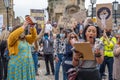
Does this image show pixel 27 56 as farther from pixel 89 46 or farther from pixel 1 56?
pixel 1 56

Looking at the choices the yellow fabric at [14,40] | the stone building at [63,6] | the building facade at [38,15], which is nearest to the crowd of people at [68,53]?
the yellow fabric at [14,40]

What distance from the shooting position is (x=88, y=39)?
647 centimetres

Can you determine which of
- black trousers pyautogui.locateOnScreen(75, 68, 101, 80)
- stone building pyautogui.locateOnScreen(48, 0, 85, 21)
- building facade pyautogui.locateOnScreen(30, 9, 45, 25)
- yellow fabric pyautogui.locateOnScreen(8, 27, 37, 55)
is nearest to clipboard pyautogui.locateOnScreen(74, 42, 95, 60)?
black trousers pyautogui.locateOnScreen(75, 68, 101, 80)

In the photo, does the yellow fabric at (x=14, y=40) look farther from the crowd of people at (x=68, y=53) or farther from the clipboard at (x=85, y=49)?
the clipboard at (x=85, y=49)

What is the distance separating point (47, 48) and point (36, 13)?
1424mm

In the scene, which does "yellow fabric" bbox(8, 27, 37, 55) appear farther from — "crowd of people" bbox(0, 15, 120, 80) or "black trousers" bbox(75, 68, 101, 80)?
"black trousers" bbox(75, 68, 101, 80)

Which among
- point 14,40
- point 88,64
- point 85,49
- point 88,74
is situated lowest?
point 88,74

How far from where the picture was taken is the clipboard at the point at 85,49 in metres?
6.19

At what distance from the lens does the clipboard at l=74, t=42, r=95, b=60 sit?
619 centimetres

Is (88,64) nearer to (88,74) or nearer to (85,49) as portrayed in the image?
(88,74)

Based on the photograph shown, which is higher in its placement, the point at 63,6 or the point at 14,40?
the point at 63,6

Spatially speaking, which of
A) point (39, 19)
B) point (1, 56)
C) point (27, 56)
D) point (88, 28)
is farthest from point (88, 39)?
point (39, 19)

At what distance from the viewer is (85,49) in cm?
622

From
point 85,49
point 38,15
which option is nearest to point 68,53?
point 85,49
